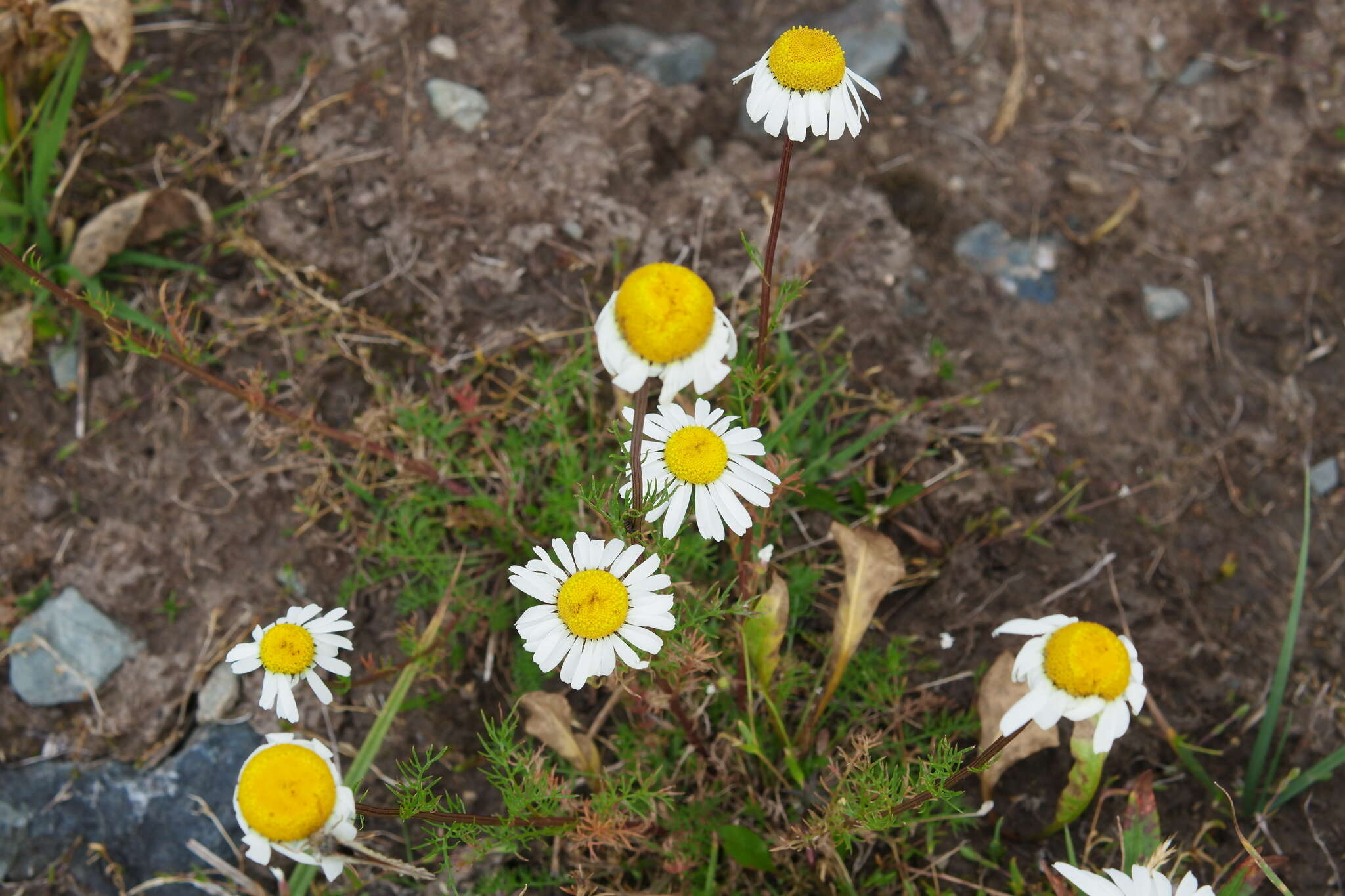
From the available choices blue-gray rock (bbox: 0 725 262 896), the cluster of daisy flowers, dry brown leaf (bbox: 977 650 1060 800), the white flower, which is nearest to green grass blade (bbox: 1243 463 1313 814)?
dry brown leaf (bbox: 977 650 1060 800)

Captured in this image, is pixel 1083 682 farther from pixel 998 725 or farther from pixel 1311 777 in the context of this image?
pixel 1311 777

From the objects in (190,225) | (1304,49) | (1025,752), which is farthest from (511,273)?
(1304,49)

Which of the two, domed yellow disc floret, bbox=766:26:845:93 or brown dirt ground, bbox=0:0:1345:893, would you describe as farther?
brown dirt ground, bbox=0:0:1345:893

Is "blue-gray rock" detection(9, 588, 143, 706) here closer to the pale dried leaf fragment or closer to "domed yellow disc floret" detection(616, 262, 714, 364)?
the pale dried leaf fragment

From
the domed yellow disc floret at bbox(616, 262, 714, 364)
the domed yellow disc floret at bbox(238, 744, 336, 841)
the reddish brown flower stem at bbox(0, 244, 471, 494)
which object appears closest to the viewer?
the domed yellow disc floret at bbox(616, 262, 714, 364)

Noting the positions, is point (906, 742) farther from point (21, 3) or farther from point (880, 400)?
point (21, 3)

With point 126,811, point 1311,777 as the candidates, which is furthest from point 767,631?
point 126,811

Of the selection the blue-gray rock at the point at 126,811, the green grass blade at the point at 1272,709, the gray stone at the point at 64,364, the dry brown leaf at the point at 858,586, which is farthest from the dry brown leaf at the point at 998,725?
the gray stone at the point at 64,364
